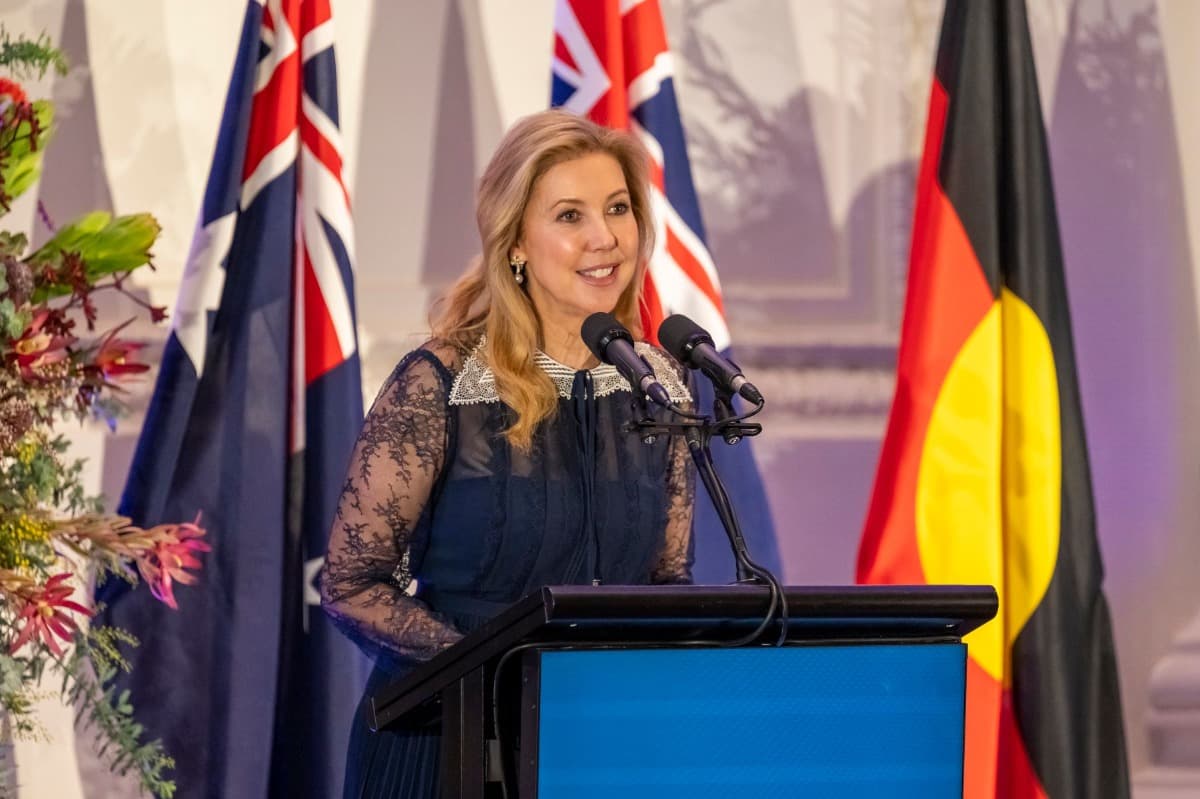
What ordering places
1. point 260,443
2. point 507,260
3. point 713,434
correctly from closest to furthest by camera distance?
1. point 713,434
2. point 507,260
3. point 260,443

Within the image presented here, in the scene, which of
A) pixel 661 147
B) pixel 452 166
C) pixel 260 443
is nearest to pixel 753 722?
pixel 260 443

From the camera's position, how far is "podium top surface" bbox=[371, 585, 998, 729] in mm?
1436

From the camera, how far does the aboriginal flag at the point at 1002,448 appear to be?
3299mm

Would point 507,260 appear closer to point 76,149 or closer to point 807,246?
point 76,149

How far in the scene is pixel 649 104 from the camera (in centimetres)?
343

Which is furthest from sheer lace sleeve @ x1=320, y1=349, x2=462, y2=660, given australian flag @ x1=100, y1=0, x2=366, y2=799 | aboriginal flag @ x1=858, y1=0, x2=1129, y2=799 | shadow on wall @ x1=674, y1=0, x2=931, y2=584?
shadow on wall @ x1=674, y1=0, x2=931, y2=584

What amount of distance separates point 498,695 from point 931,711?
45 centimetres

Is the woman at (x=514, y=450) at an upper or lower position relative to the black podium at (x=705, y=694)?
upper

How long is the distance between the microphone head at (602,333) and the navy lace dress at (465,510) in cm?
49

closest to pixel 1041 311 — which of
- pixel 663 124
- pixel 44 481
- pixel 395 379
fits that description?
pixel 663 124

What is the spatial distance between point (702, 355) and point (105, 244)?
993 mm

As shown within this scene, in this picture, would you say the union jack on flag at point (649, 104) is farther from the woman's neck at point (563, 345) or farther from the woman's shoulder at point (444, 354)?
the woman's shoulder at point (444, 354)

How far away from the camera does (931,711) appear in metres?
1.57

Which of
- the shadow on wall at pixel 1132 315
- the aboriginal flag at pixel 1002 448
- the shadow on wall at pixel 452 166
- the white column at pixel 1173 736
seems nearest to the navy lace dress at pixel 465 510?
the aboriginal flag at pixel 1002 448
